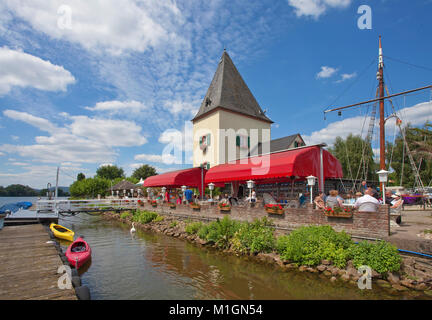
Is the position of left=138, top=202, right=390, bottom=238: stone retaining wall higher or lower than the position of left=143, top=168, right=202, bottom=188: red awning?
lower

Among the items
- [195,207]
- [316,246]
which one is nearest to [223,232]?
[195,207]

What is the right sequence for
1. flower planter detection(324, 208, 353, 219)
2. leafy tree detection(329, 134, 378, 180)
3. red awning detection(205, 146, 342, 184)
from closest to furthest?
flower planter detection(324, 208, 353, 219) → red awning detection(205, 146, 342, 184) → leafy tree detection(329, 134, 378, 180)

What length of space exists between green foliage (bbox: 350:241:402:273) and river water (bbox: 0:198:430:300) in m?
0.66

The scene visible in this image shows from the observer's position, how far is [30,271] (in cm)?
668

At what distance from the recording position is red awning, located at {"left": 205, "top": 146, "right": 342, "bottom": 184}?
12250 mm

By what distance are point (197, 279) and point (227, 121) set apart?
1885 centimetres

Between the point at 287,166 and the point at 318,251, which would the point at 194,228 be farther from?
the point at 318,251

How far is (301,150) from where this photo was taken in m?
13.0

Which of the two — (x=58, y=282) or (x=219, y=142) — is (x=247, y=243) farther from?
(x=219, y=142)

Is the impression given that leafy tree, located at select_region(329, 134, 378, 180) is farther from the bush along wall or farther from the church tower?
the bush along wall

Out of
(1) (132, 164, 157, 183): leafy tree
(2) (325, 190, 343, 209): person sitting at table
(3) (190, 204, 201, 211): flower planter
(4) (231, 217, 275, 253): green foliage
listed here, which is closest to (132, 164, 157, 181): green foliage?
(1) (132, 164, 157, 183): leafy tree

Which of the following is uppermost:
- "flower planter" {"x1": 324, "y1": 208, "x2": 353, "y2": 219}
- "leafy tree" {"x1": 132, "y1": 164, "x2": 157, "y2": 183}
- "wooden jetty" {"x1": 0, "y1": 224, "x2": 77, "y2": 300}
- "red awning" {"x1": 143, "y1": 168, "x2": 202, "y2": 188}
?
"leafy tree" {"x1": 132, "y1": 164, "x2": 157, "y2": 183}

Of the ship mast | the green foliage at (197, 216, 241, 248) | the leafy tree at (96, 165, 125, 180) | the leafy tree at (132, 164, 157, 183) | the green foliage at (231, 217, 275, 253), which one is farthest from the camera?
the leafy tree at (96, 165, 125, 180)

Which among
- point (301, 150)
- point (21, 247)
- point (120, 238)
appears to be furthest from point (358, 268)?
point (120, 238)
